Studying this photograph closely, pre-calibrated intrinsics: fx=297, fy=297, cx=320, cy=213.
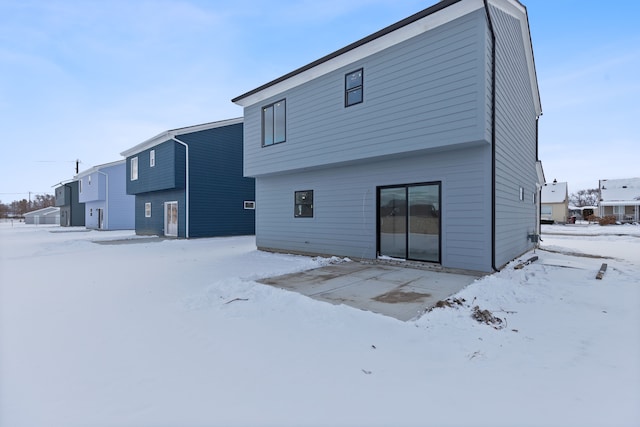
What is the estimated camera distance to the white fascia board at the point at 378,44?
642 cm

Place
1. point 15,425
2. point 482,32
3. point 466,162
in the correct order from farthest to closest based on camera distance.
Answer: point 466,162 → point 482,32 → point 15,425

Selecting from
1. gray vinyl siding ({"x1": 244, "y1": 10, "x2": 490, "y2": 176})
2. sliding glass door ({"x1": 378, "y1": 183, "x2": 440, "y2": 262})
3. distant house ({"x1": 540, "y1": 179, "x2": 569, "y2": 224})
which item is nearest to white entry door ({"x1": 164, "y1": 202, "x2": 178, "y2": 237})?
gray vinyl siding ({"x1": 244, "y1": 10, "x2": 490, "y2": 176})

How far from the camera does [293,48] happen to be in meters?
16.6

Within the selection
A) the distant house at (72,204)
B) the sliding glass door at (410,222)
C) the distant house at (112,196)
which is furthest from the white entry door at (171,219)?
the distant house at (72,204)

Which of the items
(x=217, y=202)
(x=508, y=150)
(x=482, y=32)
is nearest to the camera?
(x=482, y=32)

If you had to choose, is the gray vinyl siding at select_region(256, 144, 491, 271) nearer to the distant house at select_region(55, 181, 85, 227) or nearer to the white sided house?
the white sided house

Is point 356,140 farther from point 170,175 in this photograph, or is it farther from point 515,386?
point 170,175

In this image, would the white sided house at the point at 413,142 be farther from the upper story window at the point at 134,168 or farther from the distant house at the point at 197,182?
the upper story window at the point at 134,168

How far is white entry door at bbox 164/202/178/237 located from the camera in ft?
58.8

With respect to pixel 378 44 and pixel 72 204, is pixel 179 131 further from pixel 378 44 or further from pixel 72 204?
pixel 72 204

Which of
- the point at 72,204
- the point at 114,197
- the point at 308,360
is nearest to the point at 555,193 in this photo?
the point at 308,360

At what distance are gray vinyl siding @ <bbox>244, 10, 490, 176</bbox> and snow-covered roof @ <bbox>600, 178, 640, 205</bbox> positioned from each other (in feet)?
147

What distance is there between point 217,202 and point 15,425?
54.5 ft

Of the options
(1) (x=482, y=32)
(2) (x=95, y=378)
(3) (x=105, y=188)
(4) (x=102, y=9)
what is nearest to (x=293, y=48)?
(4) (x=102, y=9)
